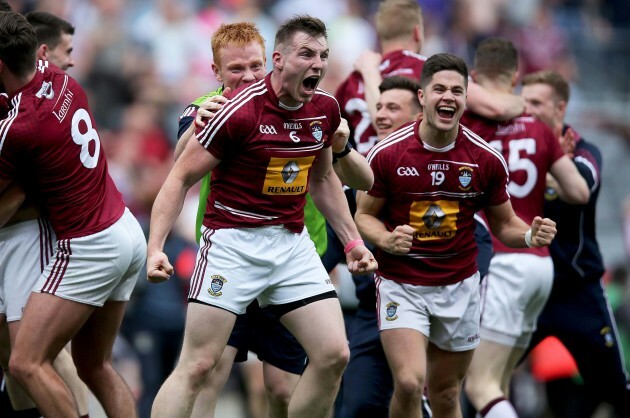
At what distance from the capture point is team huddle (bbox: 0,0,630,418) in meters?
7.00

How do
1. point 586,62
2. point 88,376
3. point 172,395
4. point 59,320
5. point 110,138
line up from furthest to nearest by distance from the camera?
point 586,62 → point 110,138 → point 88,376 → point 59,320 → point 172,395

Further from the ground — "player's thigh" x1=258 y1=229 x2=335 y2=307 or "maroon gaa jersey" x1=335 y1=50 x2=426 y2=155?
"maroon gaa jersey" x1=335 y1=50 x2=426 y2=155

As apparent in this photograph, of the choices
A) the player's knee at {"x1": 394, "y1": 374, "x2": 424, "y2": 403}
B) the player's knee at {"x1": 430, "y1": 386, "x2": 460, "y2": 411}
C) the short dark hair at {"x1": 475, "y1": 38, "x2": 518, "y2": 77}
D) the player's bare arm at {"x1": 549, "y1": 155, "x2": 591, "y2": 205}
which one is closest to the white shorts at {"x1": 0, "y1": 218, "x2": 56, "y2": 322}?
the player's knee at {"x1": 394, "y1": 374, "x2": 424, "y2": 403}

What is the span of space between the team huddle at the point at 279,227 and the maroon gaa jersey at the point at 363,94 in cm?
28

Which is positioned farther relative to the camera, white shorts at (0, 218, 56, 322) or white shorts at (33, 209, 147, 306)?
white shorts at (0, 218, 56, 322)

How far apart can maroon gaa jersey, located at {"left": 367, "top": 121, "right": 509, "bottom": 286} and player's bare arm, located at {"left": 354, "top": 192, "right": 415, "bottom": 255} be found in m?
0.09

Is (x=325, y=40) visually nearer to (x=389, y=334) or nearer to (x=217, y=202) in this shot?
(x=217, y=202)

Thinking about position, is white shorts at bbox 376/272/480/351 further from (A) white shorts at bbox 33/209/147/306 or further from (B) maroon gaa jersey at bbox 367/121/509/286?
(A) white shorts at bbox 33/209/147/306

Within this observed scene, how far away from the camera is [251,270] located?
705 cm

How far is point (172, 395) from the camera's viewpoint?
6.88 m

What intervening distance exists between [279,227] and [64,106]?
1.53 metres

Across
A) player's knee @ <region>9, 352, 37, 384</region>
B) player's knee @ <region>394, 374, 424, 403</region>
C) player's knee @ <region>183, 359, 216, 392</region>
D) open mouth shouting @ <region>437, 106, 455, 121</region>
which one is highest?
open mouth shouting @ <region>437, 106, 455, 121</region>

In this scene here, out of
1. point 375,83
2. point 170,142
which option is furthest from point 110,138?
point 375,83

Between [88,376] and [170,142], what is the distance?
7.51m
